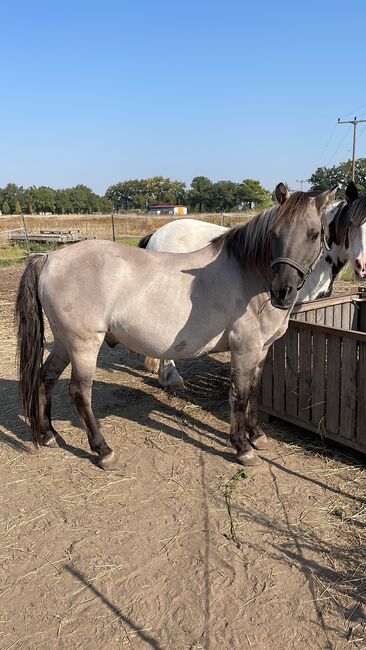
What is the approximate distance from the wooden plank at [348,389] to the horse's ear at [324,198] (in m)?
1.04

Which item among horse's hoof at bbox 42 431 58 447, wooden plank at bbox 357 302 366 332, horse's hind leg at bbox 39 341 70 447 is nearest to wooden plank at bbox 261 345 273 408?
wooden plank at bbox 357 302 366 332

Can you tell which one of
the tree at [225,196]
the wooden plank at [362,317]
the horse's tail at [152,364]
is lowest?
the horse's tail at [152,364]

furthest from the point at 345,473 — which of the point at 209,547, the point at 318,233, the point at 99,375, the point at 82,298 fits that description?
the point at 99,375

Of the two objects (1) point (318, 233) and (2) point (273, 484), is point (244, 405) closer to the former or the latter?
(2) point (273, 484)

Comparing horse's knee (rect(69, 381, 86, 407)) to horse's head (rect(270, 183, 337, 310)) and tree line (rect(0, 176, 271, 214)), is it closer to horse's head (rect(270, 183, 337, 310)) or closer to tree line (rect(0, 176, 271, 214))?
horse's head (rect(270, 183, 337, 310))

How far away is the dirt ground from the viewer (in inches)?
79.3

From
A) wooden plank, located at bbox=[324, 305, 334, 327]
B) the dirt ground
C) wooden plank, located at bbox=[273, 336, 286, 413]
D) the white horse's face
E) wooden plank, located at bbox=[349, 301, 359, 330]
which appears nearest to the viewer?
the dirt ground

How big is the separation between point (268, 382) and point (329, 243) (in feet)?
4.56

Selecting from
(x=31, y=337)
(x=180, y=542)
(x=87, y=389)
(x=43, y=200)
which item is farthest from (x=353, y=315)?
(x=43, y=200)

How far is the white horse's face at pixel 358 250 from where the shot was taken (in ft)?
11.5

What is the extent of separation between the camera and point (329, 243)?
4086 millimetres

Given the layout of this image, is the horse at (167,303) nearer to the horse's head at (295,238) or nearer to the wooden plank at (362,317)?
the horse's head at (295,238)

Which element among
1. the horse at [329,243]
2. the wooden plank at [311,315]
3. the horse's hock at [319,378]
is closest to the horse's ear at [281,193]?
the horse at [329,243]

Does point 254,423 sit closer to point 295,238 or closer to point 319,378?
point 319,378
